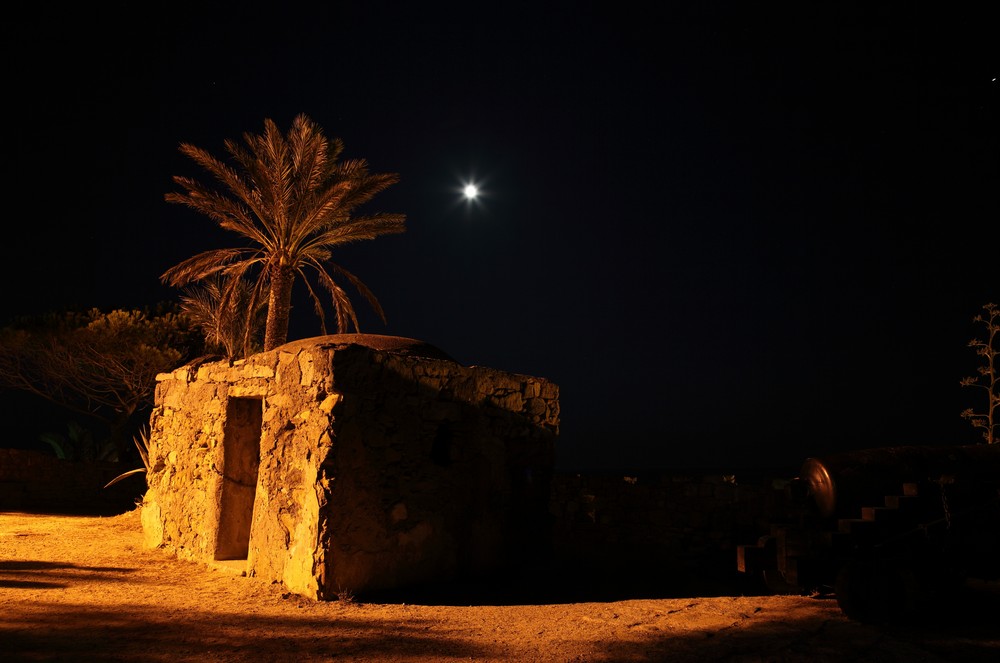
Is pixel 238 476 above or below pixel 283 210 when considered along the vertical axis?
below

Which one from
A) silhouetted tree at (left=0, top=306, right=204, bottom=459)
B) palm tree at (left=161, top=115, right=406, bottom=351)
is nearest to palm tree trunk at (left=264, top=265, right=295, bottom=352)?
palm tree at (left=161, top=115, right=406, bottom=351)

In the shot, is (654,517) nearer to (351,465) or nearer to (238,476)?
(351,465)

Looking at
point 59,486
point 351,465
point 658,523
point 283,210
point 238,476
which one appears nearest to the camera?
point 351,465

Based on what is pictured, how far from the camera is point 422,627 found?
18.3ft

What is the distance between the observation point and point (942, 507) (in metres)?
5.49

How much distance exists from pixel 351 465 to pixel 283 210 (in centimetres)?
719

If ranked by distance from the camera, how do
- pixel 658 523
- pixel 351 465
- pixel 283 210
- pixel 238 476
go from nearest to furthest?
pixel 351 465 < pixel 238 476 < pixel 658 523 < pixel 283 210

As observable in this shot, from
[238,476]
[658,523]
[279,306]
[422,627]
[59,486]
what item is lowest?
[422,627]

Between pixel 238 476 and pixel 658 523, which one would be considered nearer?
pixel 238 476

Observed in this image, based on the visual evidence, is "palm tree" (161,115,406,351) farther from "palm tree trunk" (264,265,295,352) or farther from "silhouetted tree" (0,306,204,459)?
"silhouetted tree" (0,306,204,459)

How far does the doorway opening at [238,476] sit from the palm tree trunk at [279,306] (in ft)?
14.6

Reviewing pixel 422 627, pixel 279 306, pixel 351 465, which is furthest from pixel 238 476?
pixel 279 306

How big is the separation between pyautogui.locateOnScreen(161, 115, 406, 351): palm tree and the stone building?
3.69m

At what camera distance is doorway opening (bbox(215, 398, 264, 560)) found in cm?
819
